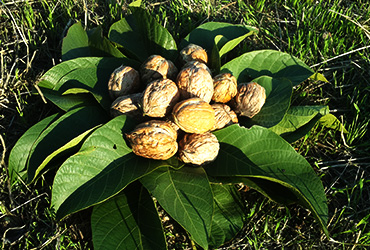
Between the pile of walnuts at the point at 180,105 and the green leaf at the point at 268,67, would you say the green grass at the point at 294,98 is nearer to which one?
the green leaf at the point at 268,67

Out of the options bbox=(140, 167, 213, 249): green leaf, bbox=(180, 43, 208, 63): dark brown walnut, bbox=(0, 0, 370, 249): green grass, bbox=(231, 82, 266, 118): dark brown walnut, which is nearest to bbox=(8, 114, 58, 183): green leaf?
bbox=(0, 0, 370, 249): green grass

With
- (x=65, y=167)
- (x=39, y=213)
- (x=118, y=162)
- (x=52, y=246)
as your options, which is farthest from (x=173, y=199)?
(x=39, y=213)

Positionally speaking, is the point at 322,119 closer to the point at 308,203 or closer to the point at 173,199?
the point at 308,203

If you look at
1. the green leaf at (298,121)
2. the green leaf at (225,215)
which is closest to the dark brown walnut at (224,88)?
the green leaf at (298,121)

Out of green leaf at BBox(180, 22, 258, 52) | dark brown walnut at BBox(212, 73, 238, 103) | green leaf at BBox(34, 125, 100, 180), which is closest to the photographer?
green leaf at BBox(34, 125, 100, 180)

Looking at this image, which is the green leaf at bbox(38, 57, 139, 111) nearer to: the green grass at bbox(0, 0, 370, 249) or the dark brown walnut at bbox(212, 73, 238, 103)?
the green grass at bbox(0, 0, 370, 249)

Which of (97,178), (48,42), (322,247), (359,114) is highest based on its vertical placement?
(48,42)

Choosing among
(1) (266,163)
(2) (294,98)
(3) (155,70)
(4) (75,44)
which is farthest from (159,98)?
(2) (294,98)
